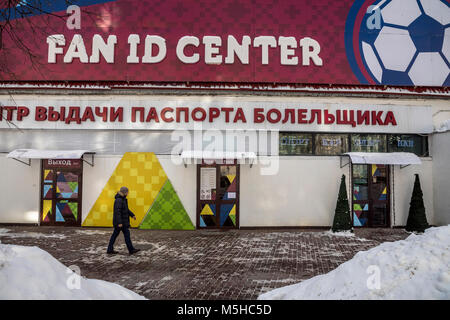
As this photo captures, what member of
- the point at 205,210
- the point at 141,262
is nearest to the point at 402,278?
the point at 141,262

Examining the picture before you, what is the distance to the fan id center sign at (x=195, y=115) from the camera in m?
12.3

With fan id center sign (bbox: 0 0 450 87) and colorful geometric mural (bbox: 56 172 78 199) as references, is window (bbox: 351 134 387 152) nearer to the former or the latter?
fan id center sign (bbox: 0 0 450 87)

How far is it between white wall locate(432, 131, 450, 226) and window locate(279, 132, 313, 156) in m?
5.03

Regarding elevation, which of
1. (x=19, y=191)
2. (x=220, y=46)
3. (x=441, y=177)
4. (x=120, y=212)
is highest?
(x=220, y=46)

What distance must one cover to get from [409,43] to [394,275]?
41.7 feet

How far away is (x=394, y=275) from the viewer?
12.9 ft

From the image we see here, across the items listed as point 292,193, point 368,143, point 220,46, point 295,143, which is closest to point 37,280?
point 292,193

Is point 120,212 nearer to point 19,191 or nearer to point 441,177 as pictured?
point 19,191

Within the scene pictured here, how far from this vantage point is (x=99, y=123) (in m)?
12.4

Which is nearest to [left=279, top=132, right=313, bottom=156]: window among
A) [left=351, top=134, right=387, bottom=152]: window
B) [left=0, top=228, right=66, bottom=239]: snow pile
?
[left=351, top=134, right=387, bottom=152]: window

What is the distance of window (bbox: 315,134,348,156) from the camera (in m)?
12.5

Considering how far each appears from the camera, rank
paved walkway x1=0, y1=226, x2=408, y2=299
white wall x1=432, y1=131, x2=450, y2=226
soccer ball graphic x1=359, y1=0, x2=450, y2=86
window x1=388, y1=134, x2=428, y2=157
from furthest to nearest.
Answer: soccer ball graphic x1=359, y1=0, x2=450, y2=86 < window x1=388, y1=134, x2=428, y2=157 < white wall x1=432, y1=131, x2=450, y2=226 < paved walkway x1=0, y1=226, x2=408, y2=299

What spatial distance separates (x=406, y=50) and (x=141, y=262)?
1342cm

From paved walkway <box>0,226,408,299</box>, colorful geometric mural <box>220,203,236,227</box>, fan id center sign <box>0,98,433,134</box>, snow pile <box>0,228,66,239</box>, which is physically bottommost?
paved walkway <box>0,226,408,299</box>
